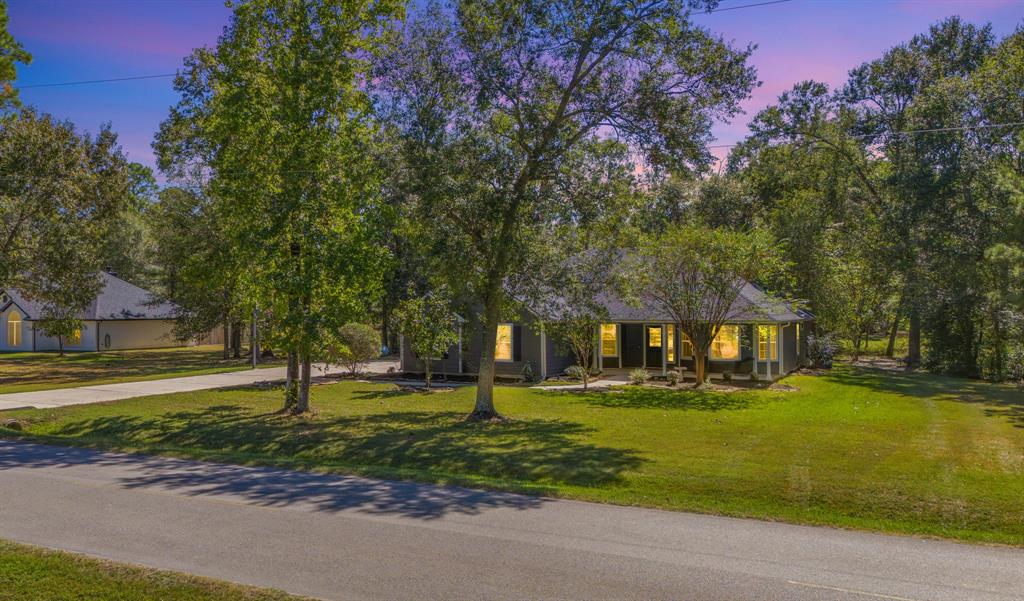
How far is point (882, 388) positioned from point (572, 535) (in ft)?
66.4

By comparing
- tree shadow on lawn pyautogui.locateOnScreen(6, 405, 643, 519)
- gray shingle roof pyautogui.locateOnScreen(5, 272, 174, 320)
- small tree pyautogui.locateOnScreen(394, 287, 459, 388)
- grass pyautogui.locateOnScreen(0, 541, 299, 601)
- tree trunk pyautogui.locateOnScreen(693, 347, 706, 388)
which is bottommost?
Result: tree shadow on lawn pyautogui.locateOnScreen(6, 405, 643, 519)

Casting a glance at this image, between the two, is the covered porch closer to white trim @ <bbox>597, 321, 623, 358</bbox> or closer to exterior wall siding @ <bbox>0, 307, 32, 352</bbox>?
white trim @ <bbox>597, 321, 623, 358</bbox>

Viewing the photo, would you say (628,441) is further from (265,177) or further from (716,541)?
(265,177)

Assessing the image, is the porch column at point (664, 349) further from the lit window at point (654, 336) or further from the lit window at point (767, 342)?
the lit window at point (767, 342)

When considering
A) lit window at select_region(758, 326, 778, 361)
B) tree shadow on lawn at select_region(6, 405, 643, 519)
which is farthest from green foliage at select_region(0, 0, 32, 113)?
lit window at select_region(758, 326, 778, 361)

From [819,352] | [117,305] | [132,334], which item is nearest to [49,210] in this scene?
[117,305]

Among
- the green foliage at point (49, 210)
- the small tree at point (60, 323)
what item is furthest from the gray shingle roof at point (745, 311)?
the small tree at point (60, 323)

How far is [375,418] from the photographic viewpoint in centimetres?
1747

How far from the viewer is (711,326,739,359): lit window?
25.3 meters

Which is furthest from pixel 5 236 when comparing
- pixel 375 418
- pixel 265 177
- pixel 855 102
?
pixel 855 102

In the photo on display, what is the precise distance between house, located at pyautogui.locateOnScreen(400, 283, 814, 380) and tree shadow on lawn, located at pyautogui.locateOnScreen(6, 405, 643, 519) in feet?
28.0

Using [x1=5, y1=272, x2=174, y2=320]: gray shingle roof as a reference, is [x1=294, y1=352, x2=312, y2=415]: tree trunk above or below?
below

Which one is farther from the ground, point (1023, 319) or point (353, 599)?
point (1023, 319)

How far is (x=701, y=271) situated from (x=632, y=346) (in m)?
5.55
